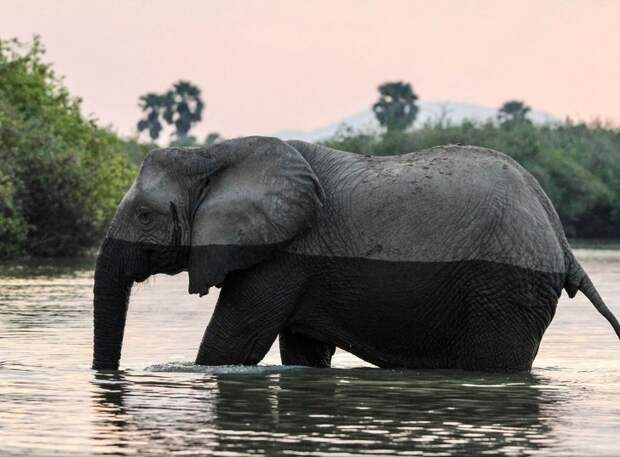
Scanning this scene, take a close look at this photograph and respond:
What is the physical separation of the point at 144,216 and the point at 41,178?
30752 millimetres

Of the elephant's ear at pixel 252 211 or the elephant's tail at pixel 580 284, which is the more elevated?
the elephant's ear at pixel 252 211

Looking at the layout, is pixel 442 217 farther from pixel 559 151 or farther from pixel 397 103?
pixel 397 103

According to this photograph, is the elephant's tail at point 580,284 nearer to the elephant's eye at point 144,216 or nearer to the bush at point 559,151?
the elephant's eye at point 144,216

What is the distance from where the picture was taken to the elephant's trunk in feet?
49.4

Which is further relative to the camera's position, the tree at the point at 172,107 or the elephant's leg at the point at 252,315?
the tree at the point at 172,107

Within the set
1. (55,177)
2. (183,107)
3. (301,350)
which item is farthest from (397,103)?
(301,350)

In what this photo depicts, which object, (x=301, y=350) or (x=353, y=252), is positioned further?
(x=301, y=350)

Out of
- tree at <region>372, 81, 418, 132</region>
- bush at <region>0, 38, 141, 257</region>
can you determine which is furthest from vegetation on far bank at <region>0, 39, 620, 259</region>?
tree at <region>372, 81, 418, 132</region>

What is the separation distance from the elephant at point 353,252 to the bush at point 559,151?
213 feet

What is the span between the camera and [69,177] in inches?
1810

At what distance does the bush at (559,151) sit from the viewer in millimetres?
81438

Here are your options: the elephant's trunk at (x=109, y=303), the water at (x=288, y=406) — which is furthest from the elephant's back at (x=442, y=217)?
the elephant's trunk at (x=109, y=303)

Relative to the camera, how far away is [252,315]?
14.8m

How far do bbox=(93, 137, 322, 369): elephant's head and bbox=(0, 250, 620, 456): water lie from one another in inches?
26.6
